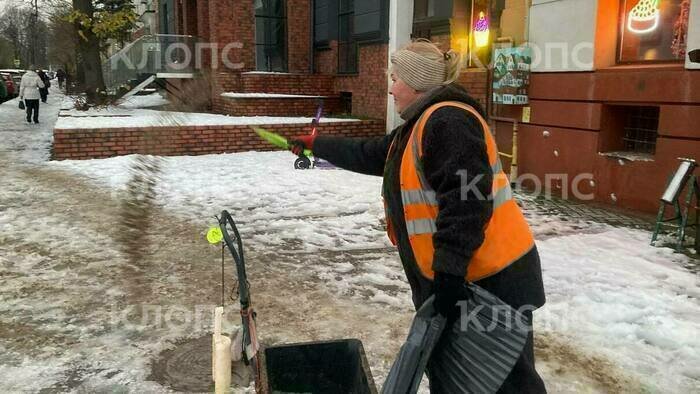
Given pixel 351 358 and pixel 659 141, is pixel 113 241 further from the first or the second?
pixel 659 141

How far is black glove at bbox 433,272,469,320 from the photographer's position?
7.47 feet

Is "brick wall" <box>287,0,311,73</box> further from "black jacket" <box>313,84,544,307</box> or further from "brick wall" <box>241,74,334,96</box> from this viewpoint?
"black jacket" <box>313,84,544,307</box>

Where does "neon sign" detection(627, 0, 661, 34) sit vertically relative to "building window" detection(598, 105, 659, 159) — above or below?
above

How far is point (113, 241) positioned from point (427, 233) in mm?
5033

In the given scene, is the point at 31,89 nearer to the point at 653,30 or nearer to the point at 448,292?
the point at 653,30

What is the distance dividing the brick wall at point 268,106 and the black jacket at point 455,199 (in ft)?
43.0

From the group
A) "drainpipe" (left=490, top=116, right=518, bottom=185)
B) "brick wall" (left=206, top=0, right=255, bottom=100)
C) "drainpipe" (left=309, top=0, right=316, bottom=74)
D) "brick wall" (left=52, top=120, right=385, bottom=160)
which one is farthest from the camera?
"drainpipe" (left=309, top=0, right=316, bottom=74)

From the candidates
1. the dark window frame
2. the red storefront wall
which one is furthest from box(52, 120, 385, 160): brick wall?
the dark window frame

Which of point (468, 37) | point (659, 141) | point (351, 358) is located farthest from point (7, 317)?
point (468, 37)

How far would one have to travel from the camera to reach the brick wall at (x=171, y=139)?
11.2m

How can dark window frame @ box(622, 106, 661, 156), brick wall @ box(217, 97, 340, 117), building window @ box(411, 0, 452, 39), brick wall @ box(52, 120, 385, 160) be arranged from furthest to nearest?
brick wall @ box(217, 97, 340, 117) → building window @ box(411, 0, 452, 39) → brick wall @ box(52, 120, 385, 160) → dark window frame @ box(622, 106, 661, 156)

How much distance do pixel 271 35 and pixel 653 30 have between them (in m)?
12.4

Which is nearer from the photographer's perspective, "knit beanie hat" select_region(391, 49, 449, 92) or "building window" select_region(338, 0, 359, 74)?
"knit beanie hat" select_region(391, 49, 449, 92)

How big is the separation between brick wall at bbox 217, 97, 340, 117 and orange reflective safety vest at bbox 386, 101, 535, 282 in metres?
13.3
